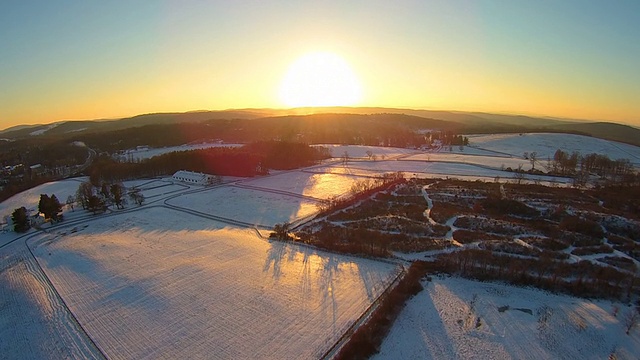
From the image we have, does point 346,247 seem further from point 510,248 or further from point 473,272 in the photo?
point 510,248

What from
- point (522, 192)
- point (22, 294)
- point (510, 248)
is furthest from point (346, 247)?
point (522, 192)

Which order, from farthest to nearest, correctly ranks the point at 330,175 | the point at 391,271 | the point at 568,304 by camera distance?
the point at 330,175 < the point at 391,271 < the point at 568,304

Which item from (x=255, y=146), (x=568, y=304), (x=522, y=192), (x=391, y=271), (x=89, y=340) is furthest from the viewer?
(x=255, y=146)

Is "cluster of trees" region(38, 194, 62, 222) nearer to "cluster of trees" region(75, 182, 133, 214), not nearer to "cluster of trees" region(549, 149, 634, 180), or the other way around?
"cluster of trees" region(75, 182, 133, 214)

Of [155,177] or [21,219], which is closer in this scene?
[21,219]

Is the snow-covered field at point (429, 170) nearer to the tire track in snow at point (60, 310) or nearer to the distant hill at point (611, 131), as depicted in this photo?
the tire track in snow at point (60, 310)

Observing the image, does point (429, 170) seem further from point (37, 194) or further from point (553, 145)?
point (37, 194)
